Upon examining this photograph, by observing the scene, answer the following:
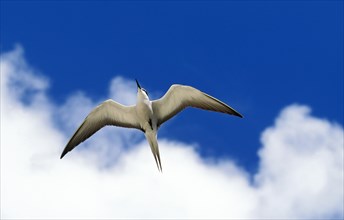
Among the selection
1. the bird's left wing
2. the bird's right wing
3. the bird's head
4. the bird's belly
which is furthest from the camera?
the bird's left wing

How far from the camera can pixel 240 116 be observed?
21312 mm

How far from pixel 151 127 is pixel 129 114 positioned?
1237 mm

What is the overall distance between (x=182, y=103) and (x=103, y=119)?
3364mm

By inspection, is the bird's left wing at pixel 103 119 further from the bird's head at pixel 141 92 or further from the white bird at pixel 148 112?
the bird's head at pixel 141 92

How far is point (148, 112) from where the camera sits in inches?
891

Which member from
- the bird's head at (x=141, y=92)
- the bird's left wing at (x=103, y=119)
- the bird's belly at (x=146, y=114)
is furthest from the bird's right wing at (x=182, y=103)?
the bird's left wing at (x=103, y=119)

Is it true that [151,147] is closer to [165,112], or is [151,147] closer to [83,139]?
[165,112]

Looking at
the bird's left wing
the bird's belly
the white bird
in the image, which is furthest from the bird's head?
the bird's left wing

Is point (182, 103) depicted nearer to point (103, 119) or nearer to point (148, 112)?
point (148, 112)

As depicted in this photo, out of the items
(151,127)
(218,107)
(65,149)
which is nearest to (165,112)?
(151,127)

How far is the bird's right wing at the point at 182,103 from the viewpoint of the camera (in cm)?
2198

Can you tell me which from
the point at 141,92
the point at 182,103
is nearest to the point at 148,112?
the point at 141,92

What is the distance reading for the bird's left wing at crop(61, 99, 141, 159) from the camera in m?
23.3

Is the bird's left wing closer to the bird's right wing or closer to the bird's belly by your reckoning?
the bird's belly
